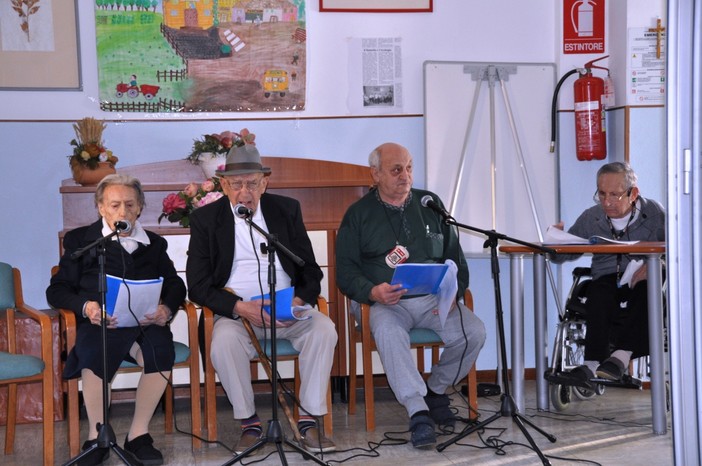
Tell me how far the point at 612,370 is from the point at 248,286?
1732mm

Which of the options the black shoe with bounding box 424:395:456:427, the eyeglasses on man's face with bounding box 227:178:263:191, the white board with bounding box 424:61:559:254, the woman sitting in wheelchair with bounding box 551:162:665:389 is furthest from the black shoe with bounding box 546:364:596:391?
the eyeglasses on man's face with bounding box 227:178:263:191

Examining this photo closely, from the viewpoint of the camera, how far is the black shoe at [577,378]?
4.24 metres

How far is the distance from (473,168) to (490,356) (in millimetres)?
1153

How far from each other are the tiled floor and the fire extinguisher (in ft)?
4.90

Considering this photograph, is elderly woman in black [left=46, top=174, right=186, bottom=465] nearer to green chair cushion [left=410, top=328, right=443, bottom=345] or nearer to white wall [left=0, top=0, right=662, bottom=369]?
green chair cushion [left=410, top=328, right=443, bottom=345]

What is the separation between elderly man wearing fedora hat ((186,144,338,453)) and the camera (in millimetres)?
3848

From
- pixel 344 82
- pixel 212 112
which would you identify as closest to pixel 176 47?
pixel 212 112

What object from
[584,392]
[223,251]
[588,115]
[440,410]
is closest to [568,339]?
[584,392]

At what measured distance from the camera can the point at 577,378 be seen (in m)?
4.24

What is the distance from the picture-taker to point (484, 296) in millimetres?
5496

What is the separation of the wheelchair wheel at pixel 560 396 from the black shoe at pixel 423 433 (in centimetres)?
91

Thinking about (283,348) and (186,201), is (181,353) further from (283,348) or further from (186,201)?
(186,201)

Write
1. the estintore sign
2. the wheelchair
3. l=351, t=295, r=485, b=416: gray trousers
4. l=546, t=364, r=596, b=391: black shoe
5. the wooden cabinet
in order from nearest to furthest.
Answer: l=351, t=295, r=485, b=416: gray trousers → l=546, t=364, r=596, b=391: black shoe → the wheelchair → the wooden cabinet → the estintore sign

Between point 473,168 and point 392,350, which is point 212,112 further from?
point 392,350
